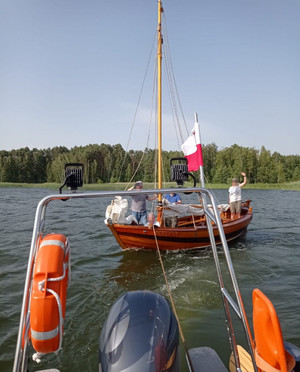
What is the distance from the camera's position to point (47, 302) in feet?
5.60

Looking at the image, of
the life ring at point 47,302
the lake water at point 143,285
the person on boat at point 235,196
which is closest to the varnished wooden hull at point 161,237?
the lake water at point 143,285

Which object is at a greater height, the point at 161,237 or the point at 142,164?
the point at 142,164

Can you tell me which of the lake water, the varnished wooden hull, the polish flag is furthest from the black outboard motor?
the varnished wooden hull

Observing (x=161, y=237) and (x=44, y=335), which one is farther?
(x=161, y=237)

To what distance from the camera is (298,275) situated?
23.0 feet

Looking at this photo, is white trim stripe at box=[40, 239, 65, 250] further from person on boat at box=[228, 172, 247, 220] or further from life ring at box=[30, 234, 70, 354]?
person on boat at box=[228, 172, 247, 220]

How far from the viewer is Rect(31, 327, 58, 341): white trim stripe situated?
68.1 inches

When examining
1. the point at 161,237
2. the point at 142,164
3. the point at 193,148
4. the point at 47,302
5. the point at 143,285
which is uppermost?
the point at 142,164

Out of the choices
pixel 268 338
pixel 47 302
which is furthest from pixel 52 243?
pixel 268 338

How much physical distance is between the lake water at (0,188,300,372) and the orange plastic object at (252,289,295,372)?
2.12m

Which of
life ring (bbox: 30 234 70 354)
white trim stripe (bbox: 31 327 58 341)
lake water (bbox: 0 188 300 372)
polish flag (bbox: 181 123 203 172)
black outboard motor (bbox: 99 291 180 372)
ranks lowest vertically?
lake water (bbox: 0 188 300 372)

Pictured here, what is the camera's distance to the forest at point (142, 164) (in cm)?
7644

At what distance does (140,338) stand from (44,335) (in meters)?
0.61

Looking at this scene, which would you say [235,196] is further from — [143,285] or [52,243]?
[52,243]
